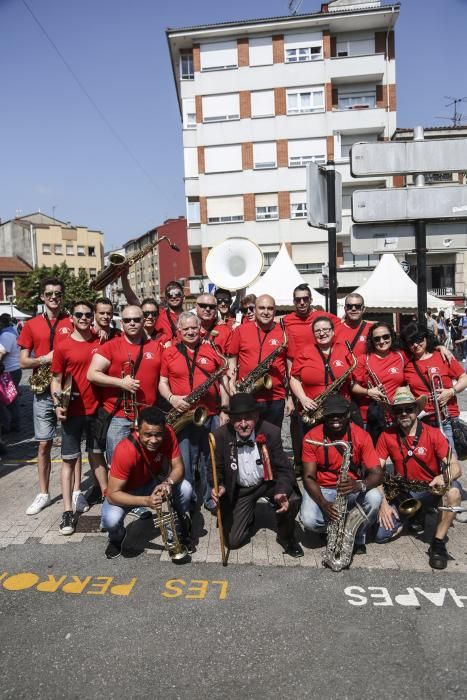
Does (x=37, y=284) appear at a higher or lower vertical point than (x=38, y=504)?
higher

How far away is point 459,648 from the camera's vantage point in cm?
321

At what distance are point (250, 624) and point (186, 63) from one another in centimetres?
3361

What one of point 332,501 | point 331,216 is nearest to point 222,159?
point 331,216

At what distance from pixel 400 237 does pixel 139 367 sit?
3078mm

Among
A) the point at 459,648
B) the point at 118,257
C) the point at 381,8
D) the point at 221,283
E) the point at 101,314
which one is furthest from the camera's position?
the point at 381,8

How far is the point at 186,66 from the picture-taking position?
31781mm

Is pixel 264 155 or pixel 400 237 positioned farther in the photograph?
pixel 264 155

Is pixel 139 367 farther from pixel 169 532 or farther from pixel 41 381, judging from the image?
pixel 169 532

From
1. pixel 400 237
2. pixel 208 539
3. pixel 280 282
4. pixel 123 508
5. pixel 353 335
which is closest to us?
pixel 123 508

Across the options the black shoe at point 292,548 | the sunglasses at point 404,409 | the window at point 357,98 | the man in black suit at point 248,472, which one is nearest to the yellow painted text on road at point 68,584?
the man in black suit at point 248,472

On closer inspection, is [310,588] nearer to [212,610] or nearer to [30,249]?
[212,610]

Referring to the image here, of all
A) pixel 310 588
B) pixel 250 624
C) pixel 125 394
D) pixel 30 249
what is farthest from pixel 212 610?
pixel 30 249

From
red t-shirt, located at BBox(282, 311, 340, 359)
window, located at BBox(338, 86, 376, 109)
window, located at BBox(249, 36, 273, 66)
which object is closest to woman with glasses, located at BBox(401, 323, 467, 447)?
red t-shirt, located at BBox(282, 311, 340, 359)

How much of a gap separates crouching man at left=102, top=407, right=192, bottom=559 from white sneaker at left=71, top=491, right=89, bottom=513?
3.15 ft
